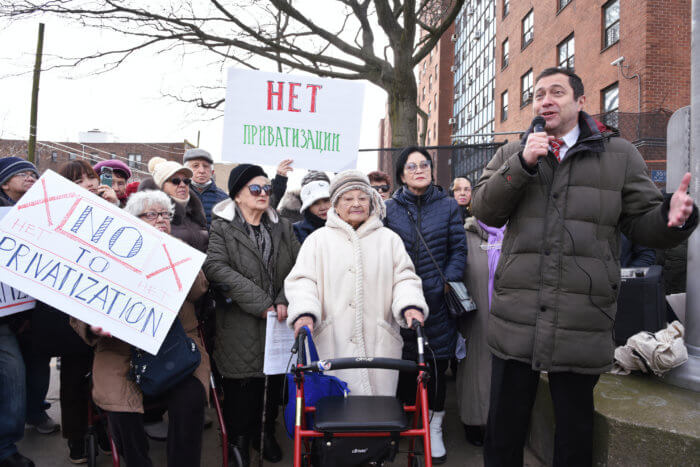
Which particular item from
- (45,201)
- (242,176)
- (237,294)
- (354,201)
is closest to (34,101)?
(242,176)

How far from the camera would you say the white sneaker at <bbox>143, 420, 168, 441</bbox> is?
11.7 feet

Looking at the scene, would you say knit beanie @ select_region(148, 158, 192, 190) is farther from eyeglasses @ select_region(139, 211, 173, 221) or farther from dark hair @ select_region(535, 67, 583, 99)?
dark hair @ select_region(535, 67, 583, 99)

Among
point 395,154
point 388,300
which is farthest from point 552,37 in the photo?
point 388,300

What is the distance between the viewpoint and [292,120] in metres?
4.34

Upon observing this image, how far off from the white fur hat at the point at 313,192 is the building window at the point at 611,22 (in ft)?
48.1

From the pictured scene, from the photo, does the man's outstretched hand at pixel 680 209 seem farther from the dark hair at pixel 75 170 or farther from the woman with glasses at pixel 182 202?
the dark hair at pixel 75 170

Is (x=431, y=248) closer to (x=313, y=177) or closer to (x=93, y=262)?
(x=313, y=177)

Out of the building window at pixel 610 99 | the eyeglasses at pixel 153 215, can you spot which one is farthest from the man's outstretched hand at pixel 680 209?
the building window at pixel 610 99

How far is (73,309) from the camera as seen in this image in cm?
226

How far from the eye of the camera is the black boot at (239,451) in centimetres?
304

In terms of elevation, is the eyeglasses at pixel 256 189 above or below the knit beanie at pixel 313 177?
below

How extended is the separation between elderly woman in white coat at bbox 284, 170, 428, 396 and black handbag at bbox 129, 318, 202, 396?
655 mm

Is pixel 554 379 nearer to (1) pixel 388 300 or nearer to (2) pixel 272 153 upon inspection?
(1) pixel 388 300

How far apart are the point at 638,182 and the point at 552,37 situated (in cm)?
1994
